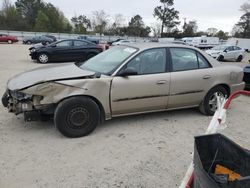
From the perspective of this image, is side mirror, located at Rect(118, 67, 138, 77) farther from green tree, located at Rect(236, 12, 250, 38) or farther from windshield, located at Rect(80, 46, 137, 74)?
green tree, located at Rect(236, 12, 250, 38)

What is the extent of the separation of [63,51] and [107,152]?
1010 centimetres

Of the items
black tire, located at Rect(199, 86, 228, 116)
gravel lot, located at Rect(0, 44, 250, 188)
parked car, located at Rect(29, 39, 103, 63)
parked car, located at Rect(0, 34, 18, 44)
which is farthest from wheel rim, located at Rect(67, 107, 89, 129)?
parked car, located at Rect(0, 34, 18, 44)

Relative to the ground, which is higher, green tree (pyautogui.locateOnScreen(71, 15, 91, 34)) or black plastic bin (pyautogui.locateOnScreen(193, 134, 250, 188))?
green tree (pyautogui.locateOnScreen(71, 15, 91, 34))

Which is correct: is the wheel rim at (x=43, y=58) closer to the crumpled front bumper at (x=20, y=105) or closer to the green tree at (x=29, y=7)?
the crumpled front bumper at (x=20, y=105)

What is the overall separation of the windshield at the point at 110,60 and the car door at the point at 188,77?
86cm

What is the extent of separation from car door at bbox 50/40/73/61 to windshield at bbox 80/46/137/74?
835cm

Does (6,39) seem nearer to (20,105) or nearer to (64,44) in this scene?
(64,44)

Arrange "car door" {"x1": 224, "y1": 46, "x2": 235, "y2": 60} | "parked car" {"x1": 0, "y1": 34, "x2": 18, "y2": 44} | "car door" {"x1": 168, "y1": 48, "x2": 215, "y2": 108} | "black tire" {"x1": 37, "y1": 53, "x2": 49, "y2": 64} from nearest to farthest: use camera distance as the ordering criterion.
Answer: "car door" {"x1": 168, "y1": 48, "x2": 215, "y2": 108} < "black tire" {"x1": 37, "y1": 53, "x2": 49, "y2": 64} < "car door" {"x1": 224, "y1": 46, "x2": 235, "y2": 60} < "parked car" {"x1": 0, "y1": 34, "x2": 18, "y2": 44}

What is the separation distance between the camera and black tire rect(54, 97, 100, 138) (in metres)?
3.41

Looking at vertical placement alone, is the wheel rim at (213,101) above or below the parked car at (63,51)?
below

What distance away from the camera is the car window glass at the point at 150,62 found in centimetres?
396

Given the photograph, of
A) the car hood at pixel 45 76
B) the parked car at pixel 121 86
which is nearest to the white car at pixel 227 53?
the parked car at pixel 121 86

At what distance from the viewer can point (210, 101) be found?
15.3 ft

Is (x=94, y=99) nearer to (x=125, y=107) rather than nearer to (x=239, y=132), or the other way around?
(x=125, y=107)
